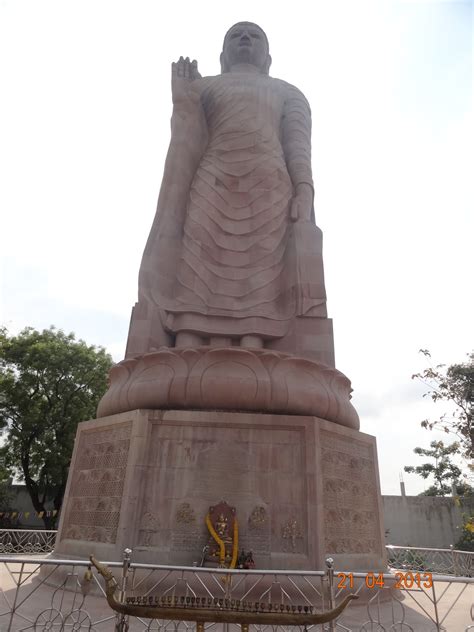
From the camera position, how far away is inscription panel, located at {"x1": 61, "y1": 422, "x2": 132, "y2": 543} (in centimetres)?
510

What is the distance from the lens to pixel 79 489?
5.75 metres

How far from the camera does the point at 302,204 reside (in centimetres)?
843

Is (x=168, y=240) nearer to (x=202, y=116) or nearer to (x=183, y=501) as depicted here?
(x=202, y=116)

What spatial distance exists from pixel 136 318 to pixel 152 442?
2415 mm

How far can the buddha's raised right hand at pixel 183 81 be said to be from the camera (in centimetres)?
910

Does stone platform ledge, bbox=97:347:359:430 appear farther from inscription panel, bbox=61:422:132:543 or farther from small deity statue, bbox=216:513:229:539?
small deity statue, bbox=216:513:229:539

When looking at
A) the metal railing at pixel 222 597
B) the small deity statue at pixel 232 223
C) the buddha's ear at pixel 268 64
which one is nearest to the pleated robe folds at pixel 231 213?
the small deity statue at pixel 232 223

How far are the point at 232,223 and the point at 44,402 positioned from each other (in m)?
12.1

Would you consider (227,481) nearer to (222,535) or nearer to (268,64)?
(222,535)

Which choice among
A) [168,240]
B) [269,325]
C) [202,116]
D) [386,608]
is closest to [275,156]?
[202,116]

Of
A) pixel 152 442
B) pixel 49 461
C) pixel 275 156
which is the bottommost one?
pixel 152 442

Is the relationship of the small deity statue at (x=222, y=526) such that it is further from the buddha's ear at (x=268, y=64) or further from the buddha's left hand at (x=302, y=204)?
the buddha's ear at (x=268, y=64)

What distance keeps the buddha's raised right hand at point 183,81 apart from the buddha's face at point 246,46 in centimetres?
180
